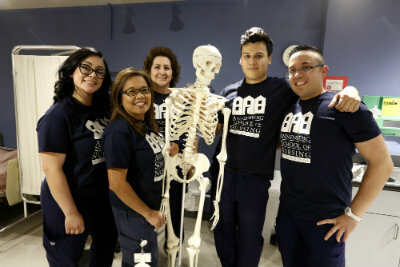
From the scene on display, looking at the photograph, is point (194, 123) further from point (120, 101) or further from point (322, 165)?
point (322, 165)

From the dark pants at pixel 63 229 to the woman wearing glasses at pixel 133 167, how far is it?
0.26 m

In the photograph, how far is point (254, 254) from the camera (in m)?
1.57

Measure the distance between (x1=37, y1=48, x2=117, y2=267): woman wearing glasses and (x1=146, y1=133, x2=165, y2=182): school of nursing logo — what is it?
30 cm

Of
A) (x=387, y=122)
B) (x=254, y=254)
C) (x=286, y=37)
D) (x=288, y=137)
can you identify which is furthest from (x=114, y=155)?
(x=387, y=122)

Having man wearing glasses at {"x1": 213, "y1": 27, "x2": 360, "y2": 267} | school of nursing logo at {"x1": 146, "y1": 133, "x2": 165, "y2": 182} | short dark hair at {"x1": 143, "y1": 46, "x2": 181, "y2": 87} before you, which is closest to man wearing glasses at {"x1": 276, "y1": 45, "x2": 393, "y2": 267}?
man wearing glasses at {"x1": 213, "y1": 27, "x2": 360, "y2": 267}

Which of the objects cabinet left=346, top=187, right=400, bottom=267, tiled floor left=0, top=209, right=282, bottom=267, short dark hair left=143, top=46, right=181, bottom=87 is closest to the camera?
short dark hair left=143, top=46, right=181, bottom=87

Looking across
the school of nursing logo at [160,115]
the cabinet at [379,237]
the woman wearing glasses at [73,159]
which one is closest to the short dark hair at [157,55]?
the school of nursing logo at [160,115]

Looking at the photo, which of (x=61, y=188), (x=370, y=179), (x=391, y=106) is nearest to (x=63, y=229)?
(x=61, y=188)

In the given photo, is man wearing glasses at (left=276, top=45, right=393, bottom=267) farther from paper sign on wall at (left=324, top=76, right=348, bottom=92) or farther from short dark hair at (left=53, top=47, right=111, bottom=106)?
paper sign on wall at (left=324, top=76, right=348, bottom=92)

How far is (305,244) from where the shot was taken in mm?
1319

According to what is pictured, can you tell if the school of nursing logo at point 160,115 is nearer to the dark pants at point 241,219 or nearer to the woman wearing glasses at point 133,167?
the woman wearing glasses at point 133,167

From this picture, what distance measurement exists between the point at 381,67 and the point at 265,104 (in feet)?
5.65

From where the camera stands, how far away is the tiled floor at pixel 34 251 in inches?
85.1

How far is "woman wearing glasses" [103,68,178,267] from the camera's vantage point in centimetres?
115
